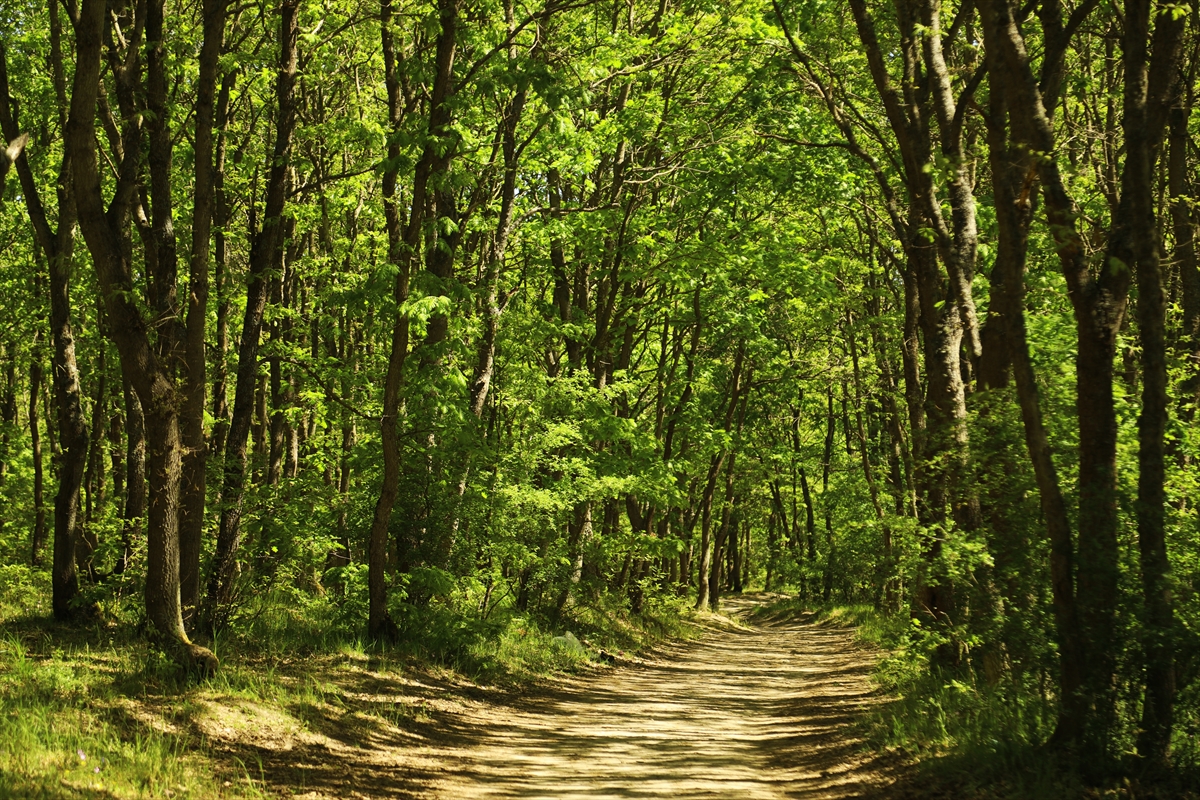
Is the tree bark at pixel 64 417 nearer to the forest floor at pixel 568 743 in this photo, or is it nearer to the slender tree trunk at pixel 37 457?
the forest floor at pixel 568 743

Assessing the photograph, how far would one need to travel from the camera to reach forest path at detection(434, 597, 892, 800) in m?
7.75

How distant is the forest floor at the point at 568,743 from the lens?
7555 millimetres

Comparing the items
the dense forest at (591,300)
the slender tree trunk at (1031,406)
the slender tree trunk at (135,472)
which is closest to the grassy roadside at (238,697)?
the dense forest at (591,300)

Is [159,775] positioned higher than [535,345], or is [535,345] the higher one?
[535,345]

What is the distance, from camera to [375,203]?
60.8 feet

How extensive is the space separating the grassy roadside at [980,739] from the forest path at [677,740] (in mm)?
400

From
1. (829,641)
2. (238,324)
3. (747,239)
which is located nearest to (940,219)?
(747,239)

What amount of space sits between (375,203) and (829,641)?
17.8m

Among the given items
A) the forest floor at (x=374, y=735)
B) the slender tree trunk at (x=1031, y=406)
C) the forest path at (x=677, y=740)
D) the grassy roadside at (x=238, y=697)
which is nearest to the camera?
the grassy roadside at (x=238, y=697)

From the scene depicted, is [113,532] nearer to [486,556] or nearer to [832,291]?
[486,556]

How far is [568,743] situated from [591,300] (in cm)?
1468

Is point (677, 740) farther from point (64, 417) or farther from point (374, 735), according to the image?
point (64, 417)

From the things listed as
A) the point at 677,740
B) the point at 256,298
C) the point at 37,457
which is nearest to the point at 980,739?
the point at 677,740

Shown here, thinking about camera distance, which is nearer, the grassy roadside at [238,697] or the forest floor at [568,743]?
the grassy roadside at [238,697]
